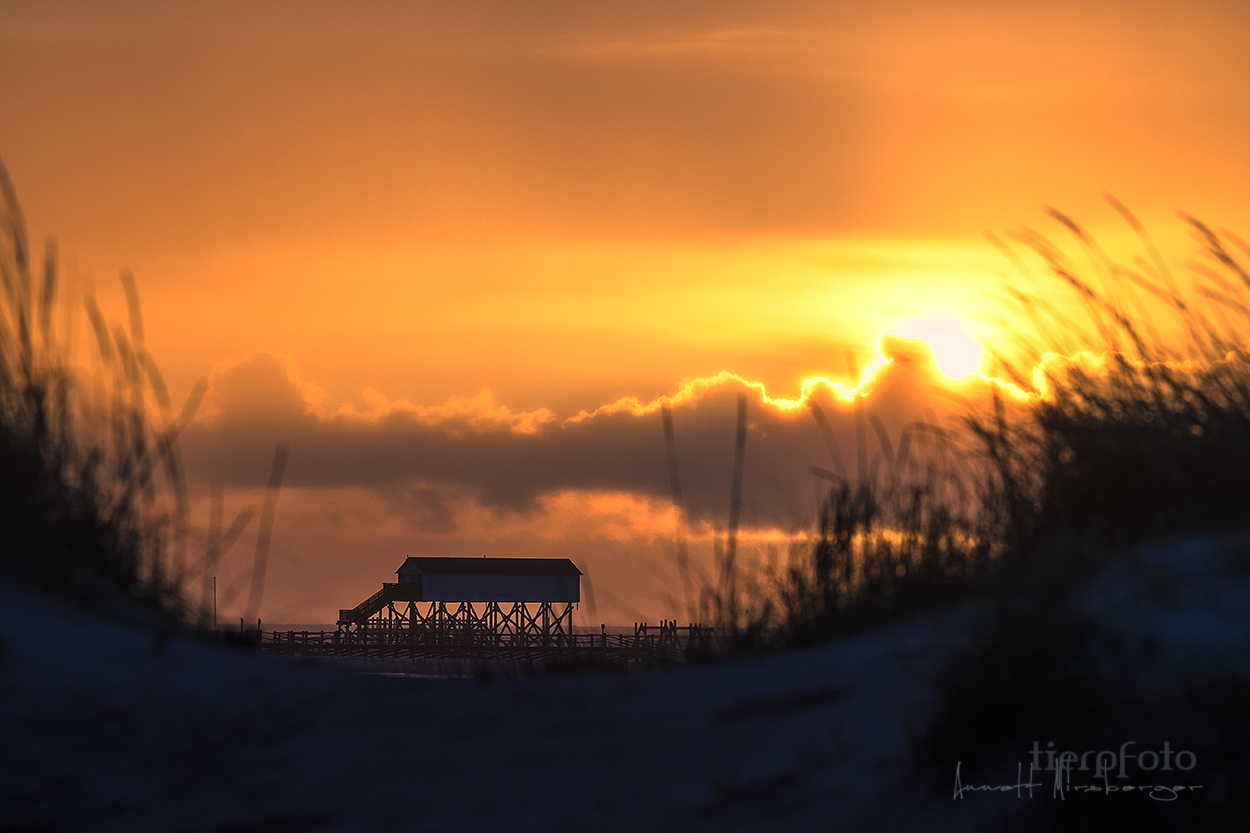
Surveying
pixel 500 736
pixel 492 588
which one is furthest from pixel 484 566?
pixel 500 736

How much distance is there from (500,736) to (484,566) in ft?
143

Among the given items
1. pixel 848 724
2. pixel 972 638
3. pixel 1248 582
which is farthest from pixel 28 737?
pixel 1248 582

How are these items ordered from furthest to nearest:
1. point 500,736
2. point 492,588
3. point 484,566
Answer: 1. point 484,566
2. point 492,588
3. point 500,736

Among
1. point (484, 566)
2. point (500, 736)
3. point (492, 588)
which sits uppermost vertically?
point (484, 566)

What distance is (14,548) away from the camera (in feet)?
13.6

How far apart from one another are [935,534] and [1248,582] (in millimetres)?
1619

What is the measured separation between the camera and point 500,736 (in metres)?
3.24

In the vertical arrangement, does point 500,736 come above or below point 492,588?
below

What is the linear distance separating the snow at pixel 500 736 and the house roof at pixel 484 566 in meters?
41.4

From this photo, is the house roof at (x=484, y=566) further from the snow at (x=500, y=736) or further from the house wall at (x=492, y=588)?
the snow at (x=500, y=736)

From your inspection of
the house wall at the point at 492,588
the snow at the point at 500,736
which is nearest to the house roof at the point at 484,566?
the house wall at the point at 492,588

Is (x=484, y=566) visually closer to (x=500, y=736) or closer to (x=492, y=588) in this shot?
(x=492, y=588)

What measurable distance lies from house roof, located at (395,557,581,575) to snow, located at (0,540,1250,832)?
136 feet

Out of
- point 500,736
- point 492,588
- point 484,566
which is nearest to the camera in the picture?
point 500,736
